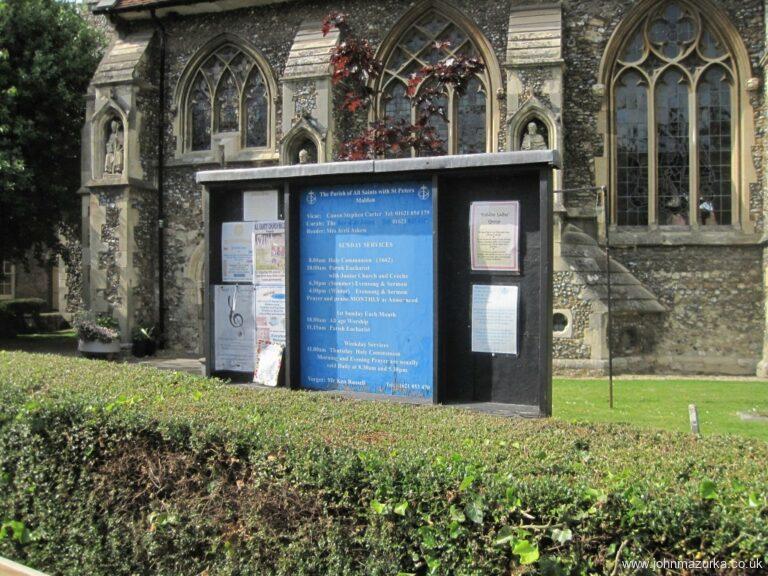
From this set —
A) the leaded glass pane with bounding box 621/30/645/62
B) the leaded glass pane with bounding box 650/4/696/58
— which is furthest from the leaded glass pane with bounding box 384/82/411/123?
the leaded glass pane with bounding box 650/4/696/58

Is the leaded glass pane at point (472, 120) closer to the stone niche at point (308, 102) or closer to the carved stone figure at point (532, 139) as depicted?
the carved stone figure at point (532, 139)

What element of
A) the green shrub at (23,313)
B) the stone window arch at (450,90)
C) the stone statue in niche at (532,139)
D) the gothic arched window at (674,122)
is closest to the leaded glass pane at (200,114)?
the stone window arch at (450,90)

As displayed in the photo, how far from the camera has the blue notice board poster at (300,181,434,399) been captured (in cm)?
525

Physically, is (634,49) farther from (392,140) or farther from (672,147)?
(392,140)

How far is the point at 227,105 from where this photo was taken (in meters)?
17.6

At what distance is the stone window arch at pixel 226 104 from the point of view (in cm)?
1700

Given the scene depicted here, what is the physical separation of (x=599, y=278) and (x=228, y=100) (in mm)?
10097

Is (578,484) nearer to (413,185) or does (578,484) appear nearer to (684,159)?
(413,185)

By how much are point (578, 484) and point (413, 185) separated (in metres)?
2.99

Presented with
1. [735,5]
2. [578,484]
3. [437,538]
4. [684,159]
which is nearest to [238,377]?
[437,538]

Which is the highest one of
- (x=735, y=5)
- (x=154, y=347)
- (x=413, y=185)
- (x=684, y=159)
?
(x=735, y=5)

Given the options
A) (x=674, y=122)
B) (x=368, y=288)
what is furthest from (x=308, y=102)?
(x=368, y=288)

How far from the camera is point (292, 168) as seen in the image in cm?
563

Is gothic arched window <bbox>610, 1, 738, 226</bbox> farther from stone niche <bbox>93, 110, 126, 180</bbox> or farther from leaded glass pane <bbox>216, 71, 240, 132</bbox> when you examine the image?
stone niche <bbox>93, 110, 126, 180</bbox>
